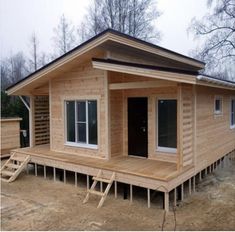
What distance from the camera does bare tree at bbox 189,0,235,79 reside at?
18.5 m

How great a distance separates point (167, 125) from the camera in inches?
297

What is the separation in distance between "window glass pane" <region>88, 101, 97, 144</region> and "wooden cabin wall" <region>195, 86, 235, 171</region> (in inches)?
115

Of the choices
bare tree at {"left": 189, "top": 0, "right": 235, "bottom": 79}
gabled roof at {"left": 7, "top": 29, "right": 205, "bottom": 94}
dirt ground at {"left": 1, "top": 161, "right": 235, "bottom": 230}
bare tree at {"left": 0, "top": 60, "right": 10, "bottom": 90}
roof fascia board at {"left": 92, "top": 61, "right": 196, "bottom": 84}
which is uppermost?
bare tree at {"left": 189, "top": 0, "right": 235, "bottom": 79}

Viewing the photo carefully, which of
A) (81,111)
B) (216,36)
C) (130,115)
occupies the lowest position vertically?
(130,115)

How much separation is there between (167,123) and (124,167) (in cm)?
174

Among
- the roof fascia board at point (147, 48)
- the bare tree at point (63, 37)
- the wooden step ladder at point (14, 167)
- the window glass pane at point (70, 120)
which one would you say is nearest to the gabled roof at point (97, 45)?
the roof fascia board at point (147, 48)

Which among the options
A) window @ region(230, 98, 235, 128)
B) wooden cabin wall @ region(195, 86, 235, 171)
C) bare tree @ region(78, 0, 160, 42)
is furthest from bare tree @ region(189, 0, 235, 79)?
wooden cabin wall @ region(195, 86, 235, 171)

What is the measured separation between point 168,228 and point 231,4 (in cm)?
1677

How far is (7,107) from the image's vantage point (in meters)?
13.9

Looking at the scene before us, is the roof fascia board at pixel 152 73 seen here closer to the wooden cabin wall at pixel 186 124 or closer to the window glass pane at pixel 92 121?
the wooden cabin wall at pixel 186 124

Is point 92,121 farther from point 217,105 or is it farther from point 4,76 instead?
point 4,76

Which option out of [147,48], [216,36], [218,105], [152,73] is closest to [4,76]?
[216,36]

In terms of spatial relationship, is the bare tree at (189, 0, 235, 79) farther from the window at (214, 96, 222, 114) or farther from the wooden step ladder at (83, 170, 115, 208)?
the wooden step ladder at (83, 170, 115, 208)

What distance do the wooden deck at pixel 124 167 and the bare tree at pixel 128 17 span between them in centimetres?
1361
